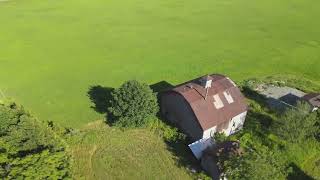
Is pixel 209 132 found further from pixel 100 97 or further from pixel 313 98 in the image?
pixel 313 98

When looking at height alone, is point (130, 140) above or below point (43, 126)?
below

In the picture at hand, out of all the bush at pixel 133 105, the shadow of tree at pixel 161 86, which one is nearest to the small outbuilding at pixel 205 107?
the bush at pixel 133 105

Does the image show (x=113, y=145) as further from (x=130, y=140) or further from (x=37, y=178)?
(x=37, y=178)

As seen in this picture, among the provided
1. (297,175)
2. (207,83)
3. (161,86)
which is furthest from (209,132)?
(161,86)

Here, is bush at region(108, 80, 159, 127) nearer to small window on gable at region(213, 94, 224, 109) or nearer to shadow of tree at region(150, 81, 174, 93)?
small window on gable at region(213, 94, 224, 109)

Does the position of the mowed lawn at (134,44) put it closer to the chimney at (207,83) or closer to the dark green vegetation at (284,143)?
the chimney at (207,83)

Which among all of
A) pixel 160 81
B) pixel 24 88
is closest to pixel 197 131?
pixel 160 81
